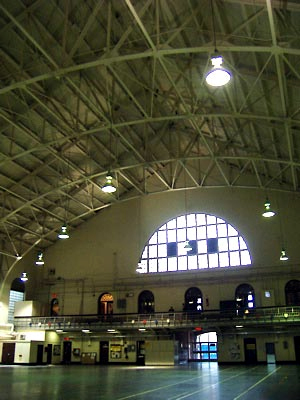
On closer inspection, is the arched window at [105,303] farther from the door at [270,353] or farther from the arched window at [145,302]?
the door at [270,353]

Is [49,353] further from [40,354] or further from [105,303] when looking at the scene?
[105,303]

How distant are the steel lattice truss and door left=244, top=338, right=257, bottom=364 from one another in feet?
A: 38.6

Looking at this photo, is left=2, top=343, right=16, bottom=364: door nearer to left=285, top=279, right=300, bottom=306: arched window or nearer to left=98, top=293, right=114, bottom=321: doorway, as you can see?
left=98, top=293, right=114, bottom=321: doorway

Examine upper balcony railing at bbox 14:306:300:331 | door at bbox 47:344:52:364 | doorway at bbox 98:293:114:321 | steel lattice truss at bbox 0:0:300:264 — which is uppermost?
steel lattice truss at bbox 0:0:300:264

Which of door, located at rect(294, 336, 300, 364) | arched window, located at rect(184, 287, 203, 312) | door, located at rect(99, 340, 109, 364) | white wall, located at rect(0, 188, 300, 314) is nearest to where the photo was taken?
door, located at rect(294, 336, 300, 364)

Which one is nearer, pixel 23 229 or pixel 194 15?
pixel 194 15

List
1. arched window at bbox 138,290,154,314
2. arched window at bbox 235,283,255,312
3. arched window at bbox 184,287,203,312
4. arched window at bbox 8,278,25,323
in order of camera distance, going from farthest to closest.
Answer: arched window at bbox 8,278,25,323 → arched window at bbox 138,290,154,314 → arched window at bbox 184,287,203,312 → arched window at bbox 235,283,255,312

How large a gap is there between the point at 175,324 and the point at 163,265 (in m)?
5.36

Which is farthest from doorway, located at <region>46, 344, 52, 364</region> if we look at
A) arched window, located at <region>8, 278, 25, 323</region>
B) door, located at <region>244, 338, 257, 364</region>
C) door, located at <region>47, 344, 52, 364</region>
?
door, located at <region>244, 338, 257, 364</region>

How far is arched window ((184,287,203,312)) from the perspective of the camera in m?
32.5

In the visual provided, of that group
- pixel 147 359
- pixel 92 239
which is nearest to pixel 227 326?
pixel 147 359

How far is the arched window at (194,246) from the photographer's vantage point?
105 feet

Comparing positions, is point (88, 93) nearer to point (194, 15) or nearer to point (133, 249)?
point (194, 15)

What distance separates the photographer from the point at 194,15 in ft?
46.8
